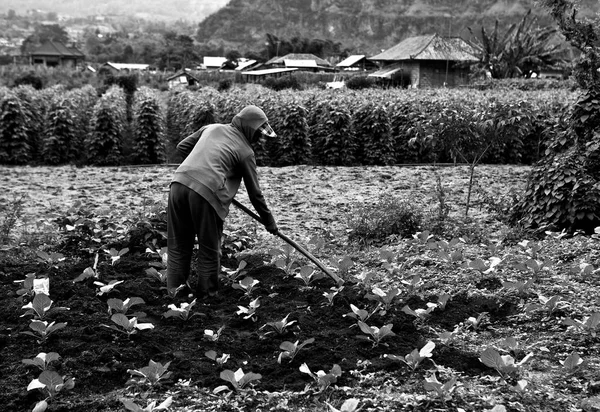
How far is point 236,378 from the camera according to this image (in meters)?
3.53

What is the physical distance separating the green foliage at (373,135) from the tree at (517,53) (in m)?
28.9

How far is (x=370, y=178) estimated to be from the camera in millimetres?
13102

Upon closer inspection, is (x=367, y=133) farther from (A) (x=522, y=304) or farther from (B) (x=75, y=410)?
(B) (x=75, y=410)

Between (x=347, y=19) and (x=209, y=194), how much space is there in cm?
13520

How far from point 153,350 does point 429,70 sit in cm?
4068

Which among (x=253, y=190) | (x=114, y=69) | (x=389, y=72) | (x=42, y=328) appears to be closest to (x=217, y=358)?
(x=42, y=328)

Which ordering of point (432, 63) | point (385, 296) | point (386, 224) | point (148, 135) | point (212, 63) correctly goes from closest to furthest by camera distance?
point (385, 296), point (386, 224), point (148, 135), point (432, 63), point (212, 63)

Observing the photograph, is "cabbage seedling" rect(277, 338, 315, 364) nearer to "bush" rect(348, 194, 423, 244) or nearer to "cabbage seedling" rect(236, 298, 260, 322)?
"cabbage seedling" rect(236, 298, 260, 322)

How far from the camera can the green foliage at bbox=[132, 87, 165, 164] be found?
48.7 feet

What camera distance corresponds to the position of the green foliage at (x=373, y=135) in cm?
1511

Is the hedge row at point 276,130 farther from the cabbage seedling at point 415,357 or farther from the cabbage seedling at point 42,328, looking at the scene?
the cabbage seedling at point 42,328

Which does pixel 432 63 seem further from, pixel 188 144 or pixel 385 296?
pixel 385 296

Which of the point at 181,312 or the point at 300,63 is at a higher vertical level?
the point at 181,312

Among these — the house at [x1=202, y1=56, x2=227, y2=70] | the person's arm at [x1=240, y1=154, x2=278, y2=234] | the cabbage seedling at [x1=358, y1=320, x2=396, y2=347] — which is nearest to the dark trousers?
the person's arm at [x1=240, y1=154, x2=278, y2=234]
